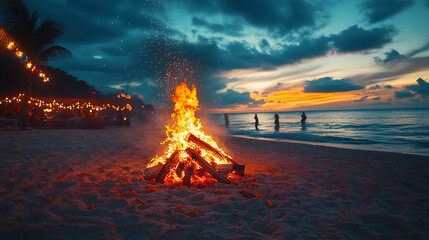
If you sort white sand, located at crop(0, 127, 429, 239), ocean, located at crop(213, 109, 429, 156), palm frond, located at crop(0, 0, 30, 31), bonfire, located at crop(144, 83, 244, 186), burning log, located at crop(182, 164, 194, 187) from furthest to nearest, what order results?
ocean, located at crop(213, 109, 429, 156), palm frond, located at crop(0, 0, 30, 31), bonfire, located at crop(144, 83, 244, 186), burning log, located at crop(182, 164, 194, 187), white sand, located at crop(0, 127, 429, 239)

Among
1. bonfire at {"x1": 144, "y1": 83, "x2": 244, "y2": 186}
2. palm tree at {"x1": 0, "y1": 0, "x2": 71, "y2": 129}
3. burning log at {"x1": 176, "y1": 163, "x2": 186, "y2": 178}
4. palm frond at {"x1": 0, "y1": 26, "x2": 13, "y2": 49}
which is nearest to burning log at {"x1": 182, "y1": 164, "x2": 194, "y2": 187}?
bonfire at {"x1": 144, "y1": 83, "x2": 244, "y2": 186}

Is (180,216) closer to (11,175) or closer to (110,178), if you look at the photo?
(110,178)

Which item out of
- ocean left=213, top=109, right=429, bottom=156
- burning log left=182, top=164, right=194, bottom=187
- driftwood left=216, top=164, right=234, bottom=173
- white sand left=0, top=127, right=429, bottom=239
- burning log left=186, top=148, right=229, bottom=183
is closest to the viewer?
white sand left=0, top=127, right=429, bottom=239

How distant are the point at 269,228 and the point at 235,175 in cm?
278

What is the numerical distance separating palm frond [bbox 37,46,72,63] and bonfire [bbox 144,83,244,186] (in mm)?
14859

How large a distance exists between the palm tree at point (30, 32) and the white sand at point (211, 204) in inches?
513

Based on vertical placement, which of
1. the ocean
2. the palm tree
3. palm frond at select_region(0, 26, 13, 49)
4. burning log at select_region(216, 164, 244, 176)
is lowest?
the ocean

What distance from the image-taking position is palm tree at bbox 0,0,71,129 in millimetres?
14297

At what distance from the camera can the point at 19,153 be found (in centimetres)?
738

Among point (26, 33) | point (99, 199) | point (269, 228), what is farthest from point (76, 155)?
point (26, 33)

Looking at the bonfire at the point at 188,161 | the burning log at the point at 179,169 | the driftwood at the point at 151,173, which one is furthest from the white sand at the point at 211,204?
the burning log at the point at 179,169

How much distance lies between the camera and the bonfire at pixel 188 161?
5473 mm

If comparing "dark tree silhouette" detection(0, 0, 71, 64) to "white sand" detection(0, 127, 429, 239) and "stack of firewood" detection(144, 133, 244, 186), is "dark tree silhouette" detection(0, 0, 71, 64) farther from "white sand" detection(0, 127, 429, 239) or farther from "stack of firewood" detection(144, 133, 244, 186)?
"stack of firewood" detection(144, 133, 244, 186)

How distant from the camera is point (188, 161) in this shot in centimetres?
582
